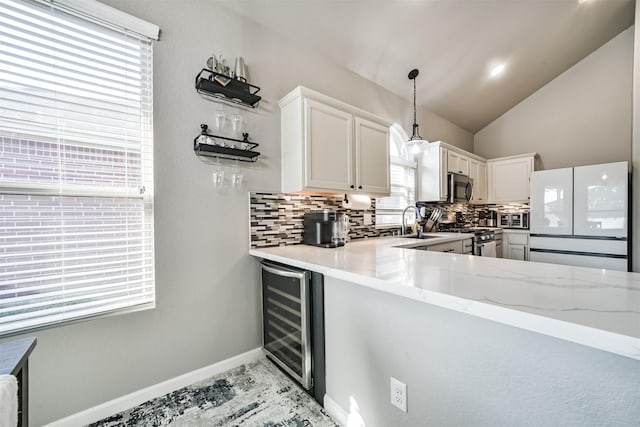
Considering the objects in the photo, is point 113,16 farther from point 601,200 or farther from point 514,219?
point 514,219

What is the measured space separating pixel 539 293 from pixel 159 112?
2154 mm

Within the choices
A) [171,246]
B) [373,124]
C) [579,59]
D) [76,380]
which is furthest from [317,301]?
[579,59]

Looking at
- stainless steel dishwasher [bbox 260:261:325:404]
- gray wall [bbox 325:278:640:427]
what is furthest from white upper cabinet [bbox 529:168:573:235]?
stainless steel dishwasher [bbox 260:261:325:404]

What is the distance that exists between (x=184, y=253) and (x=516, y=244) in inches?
190

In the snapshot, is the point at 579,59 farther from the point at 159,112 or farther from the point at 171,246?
the point at 171,246

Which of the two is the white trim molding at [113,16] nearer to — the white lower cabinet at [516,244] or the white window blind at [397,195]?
the white window blind at [397,195]

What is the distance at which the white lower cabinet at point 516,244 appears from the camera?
165 inches

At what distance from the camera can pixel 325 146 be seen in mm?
2215

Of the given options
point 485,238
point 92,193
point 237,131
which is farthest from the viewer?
point 485,238

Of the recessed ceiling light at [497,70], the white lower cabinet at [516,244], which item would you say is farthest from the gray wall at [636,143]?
the white lower cabinet at [516,244]

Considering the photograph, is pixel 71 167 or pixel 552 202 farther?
pixel 552 202

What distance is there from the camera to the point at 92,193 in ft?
4.90

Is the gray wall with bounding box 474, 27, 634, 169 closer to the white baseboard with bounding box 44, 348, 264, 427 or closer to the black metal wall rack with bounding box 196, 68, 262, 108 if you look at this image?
the black metal wall rack with bounding box 196, 68, 262, 108

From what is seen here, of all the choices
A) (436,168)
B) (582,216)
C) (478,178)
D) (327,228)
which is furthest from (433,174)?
(327,228)
